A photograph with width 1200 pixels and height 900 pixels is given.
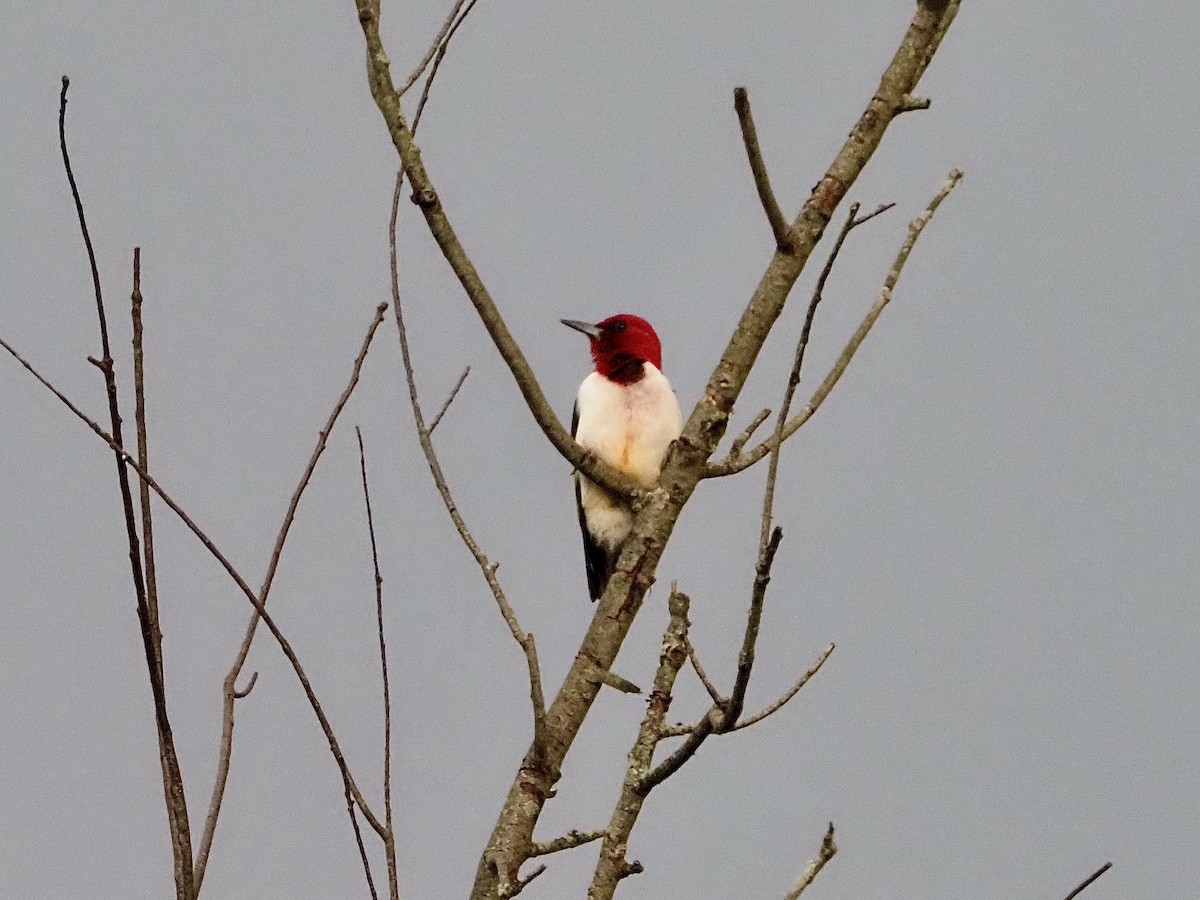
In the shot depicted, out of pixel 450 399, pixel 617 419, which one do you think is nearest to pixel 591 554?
pixel 617 419

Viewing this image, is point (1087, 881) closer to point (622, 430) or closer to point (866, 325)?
point (866, 325)

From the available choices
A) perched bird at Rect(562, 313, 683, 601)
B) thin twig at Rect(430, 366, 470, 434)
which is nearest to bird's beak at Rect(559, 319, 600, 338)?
perched bird at Rect(562, 313, 683, 601)

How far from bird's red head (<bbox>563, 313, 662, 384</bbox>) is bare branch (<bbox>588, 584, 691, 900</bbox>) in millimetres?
3586

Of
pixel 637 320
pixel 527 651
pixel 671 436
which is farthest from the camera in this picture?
pixel 637 320

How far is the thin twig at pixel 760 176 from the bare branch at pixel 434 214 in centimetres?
66

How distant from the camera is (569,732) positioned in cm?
366

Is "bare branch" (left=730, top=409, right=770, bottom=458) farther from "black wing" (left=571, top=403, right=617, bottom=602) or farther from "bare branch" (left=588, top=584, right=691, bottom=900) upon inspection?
"black wing" (left=571, top=403, right=617, bottom=602)

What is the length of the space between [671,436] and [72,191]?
423cm

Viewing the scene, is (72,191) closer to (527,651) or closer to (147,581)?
(147,581)

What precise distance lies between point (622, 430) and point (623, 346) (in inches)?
26.2

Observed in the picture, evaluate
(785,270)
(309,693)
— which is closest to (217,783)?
(309,693)

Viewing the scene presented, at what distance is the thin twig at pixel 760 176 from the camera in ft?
11.6

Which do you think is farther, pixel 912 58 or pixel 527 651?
pixel 912 58

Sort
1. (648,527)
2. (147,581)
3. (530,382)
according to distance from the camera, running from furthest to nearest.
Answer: (648,527)
(530,382)
(147,581)
